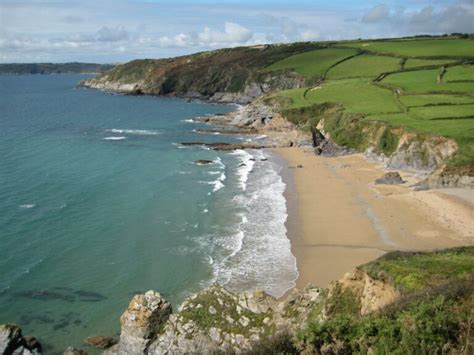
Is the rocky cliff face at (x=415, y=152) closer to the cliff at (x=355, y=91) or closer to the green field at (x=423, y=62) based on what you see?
the cliff at (x=355, y=91)

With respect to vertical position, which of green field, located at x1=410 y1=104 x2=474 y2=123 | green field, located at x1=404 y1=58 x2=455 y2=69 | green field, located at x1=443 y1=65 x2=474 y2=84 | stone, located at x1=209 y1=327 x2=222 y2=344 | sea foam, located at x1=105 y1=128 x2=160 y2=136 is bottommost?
sea foam, located at x1=105 y1=128 x2=160 y2=136

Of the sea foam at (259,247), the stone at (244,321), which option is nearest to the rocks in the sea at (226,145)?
the sea foam at (259,247)

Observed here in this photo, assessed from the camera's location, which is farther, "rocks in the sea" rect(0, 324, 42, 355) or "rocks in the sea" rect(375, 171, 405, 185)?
"rocks in the sea" rect(375, 171, 405, 185)

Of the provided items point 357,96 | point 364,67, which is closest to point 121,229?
point 357,96

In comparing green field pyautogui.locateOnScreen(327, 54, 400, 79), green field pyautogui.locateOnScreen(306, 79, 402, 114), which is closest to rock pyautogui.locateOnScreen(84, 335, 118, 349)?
green field pyautogui.locateOnScreen(306, 79, 402, 114)

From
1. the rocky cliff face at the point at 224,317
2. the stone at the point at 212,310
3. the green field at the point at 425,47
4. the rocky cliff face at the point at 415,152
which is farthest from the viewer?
the green field at the point at 425,47

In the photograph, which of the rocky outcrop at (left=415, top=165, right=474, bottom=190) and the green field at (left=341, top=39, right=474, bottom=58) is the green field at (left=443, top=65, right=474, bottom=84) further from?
the rocky outcrop at (left=415, top=165, right=474, bottom=190)

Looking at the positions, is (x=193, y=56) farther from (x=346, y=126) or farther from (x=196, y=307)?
(x=196, y=307)
